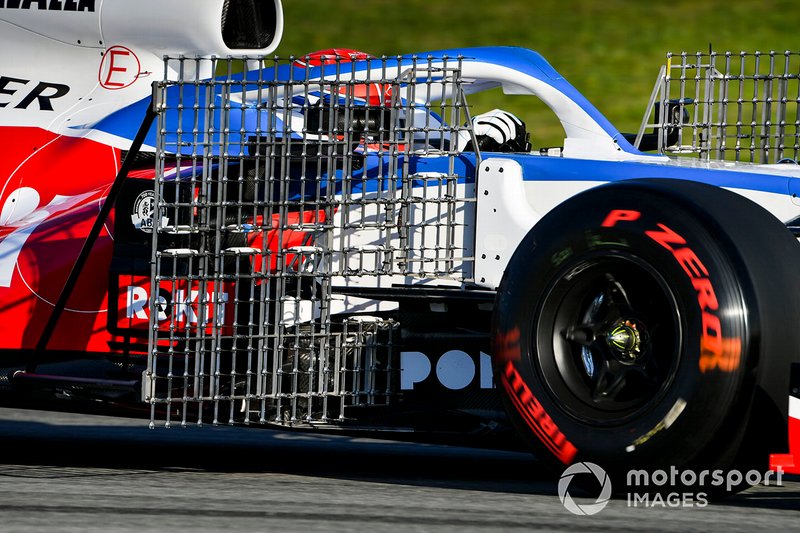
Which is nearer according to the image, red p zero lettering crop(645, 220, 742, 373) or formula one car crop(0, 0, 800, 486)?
red p zero lettering crop(645, 220, 742, 373)

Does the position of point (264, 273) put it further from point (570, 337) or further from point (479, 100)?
point (479, 100)

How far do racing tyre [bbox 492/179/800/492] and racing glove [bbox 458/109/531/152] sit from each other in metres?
1.94

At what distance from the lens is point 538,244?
4438 millimetres

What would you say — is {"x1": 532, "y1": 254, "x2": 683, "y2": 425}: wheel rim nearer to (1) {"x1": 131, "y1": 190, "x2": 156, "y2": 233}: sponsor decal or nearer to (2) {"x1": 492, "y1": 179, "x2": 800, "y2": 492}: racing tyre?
(2) {"x1": 492, "y1": 179, "x2": 800, "y2": 492}: racing tyre

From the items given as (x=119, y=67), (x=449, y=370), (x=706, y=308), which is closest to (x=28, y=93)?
(x=119, y=67)

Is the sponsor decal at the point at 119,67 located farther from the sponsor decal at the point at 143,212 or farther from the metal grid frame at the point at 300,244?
the metal grid frame at the point at 300,244

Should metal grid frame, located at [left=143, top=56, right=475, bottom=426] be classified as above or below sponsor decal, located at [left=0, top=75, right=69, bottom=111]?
below

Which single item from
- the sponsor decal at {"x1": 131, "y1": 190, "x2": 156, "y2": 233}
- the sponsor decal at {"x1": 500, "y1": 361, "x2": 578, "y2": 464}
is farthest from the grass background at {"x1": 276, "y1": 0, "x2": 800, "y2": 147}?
the sponsor decal at {"x1": 500, "y1": 361, "x2": 578, "y2": 464}

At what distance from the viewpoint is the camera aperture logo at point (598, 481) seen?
4.23 metres

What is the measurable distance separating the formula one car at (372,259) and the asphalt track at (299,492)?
8.7 inches

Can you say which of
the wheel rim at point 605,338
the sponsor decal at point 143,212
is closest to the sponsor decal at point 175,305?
the sponsor decal at point 143,212

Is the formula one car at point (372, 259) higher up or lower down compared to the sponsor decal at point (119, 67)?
lower down

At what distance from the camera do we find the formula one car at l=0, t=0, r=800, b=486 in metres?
4.09

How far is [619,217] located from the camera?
427cm
